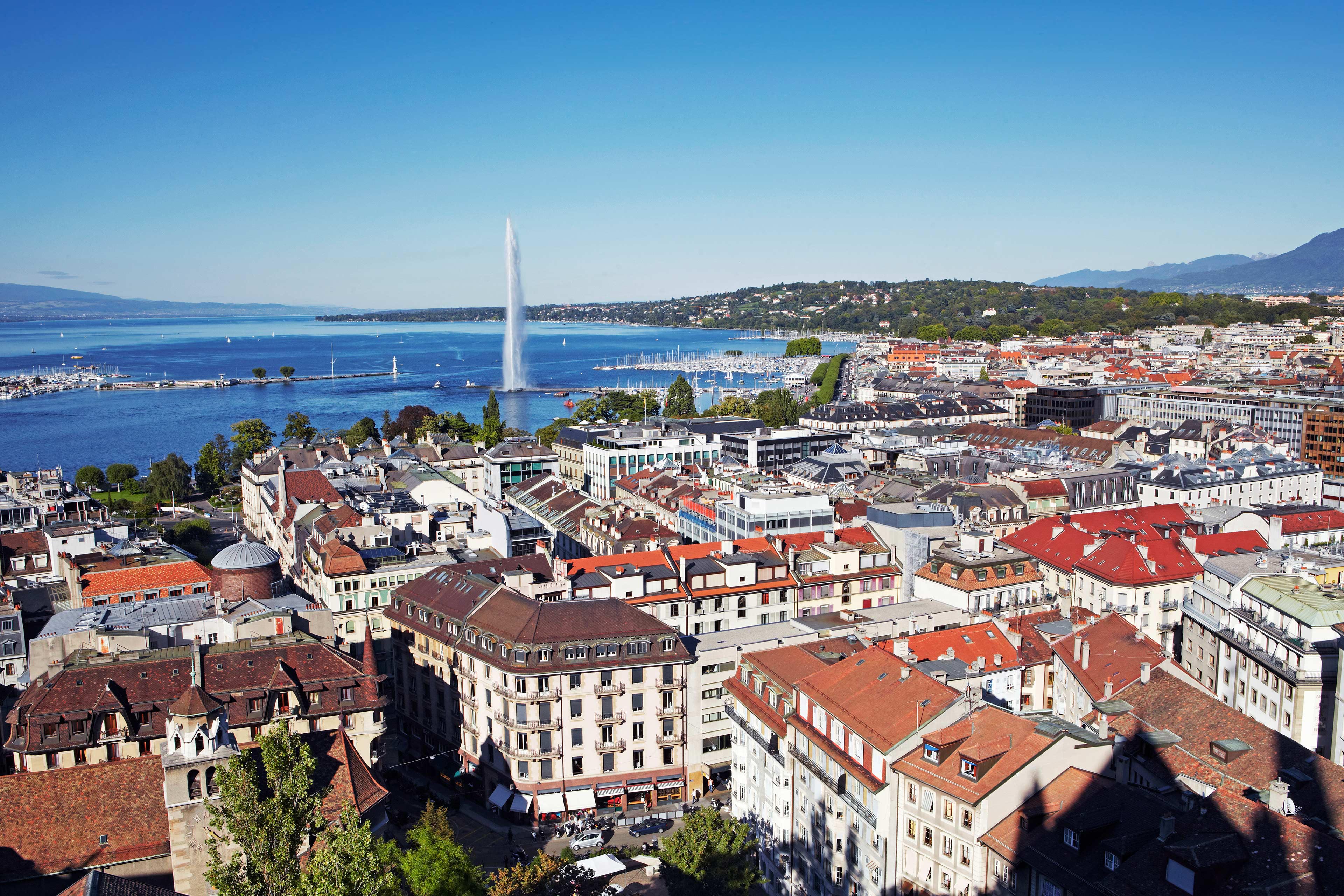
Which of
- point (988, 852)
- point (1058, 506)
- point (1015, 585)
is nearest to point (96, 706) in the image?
point (988, 852)

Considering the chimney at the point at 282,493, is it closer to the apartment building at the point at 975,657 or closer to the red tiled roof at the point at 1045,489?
the apartment building at the point at 975,657

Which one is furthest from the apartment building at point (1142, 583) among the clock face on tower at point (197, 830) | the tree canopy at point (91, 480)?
the tree canopy at point (91, 480)

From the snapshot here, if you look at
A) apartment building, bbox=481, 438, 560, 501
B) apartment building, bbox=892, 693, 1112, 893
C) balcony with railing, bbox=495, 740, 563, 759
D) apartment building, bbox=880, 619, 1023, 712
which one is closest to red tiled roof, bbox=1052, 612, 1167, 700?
apartment building, bbox=880, 619, 1023, 712

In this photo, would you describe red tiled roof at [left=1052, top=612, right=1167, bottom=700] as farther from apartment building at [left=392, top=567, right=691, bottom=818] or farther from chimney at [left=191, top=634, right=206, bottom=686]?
→ chimney at [left=191, top=634, right=206, bottom=686]

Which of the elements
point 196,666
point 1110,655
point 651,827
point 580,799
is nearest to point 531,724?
point 580,799

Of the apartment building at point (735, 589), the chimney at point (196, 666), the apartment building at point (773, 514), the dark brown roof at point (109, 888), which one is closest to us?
the dark brown roof at point (109, 888)
